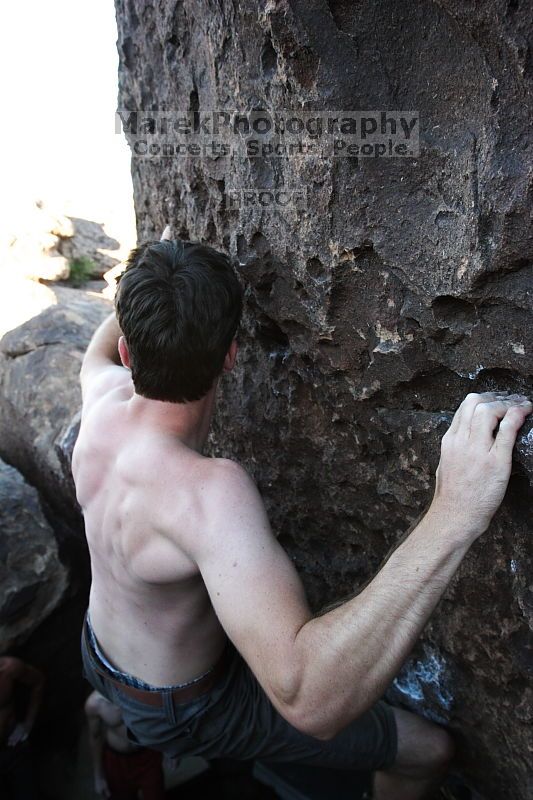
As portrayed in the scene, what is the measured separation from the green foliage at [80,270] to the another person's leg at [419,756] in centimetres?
482

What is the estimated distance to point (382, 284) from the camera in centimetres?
165

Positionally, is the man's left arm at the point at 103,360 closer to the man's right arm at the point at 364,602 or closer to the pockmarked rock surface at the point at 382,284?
the pockmarked rock surface at the point at 382,284

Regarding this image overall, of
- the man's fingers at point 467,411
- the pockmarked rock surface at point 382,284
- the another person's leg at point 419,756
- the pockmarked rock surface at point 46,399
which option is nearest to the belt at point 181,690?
the pockmarked rock surface at point 382,284

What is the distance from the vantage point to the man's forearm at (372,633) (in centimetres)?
122

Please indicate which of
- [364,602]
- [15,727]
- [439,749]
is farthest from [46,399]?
[364,602]

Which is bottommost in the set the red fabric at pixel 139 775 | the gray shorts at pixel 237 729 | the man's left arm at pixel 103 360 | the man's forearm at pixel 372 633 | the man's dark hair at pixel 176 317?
the red fabric at pixel 139 775

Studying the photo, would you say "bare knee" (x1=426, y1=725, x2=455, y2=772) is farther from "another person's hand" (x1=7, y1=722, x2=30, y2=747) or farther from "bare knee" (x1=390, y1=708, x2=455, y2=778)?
"another person's hand" (x1=7, y1=722, x2=30, y2=747)

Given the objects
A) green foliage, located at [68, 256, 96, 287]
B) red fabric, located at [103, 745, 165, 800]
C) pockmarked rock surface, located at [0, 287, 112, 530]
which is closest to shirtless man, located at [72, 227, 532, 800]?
red fabric, located at [103, 745, 165, 800]

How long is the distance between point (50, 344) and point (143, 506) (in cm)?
203

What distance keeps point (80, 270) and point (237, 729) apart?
195 inches

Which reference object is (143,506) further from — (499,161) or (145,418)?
(499,161)

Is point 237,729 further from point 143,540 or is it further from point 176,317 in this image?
point 176,317

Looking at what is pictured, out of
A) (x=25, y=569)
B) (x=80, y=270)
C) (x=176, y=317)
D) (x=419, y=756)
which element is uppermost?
(x=176, y=317)

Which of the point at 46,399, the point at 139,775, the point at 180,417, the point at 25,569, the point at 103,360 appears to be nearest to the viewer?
the point at 180,417
